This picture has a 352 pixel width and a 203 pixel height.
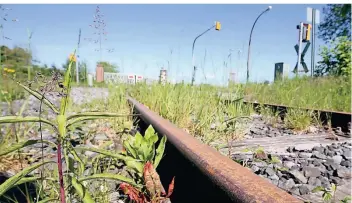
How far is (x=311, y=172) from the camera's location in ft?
5.01

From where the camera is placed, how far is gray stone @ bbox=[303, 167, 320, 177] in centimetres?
152

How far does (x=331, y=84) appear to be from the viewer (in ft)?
18.2

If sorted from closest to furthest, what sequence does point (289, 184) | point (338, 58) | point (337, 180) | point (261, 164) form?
point (289, 184) → point (337, 180) → point (261, 164) → point (338, 58)

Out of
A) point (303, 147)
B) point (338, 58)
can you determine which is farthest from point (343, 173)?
point (338, 58)

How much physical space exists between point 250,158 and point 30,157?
52.9 inches

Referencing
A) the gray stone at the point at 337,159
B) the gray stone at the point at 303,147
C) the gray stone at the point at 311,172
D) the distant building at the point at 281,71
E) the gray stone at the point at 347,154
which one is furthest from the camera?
the distant building at the point at 281,71

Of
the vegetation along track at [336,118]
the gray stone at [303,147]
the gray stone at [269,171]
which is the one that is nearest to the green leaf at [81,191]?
the gray stone at [269,171]

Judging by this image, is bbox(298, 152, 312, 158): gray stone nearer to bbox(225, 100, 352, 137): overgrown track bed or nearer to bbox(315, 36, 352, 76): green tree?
bbox(225, 100, 352, 137): overgrown track bed

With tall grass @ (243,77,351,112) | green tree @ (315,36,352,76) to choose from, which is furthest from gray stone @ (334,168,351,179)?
green tree @ (315,36,352,76)

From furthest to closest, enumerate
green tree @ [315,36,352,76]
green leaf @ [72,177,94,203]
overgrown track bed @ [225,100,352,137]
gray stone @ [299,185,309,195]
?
green tree @ [315,36,352,76] → overgrown track bed @ [225,100,352,137] → gray stone @ [299,185,309,195] → green leaf @ [72,177,94,203]

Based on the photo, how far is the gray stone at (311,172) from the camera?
1517mm

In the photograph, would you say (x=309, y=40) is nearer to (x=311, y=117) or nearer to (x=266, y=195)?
(x=311, y=117)

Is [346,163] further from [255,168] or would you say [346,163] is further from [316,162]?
[255,168]

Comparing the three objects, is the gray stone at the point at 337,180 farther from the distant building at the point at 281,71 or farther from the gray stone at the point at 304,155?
the distant building at the point at 281,71
